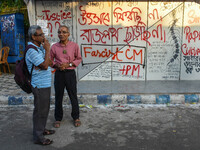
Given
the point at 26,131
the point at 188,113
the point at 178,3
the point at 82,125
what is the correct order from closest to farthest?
the point at 26,131, the point at 82,125, the point at 188,113, the point at 178,3

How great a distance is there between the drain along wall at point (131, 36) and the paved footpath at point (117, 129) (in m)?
2.14

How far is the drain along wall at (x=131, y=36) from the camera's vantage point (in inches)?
270

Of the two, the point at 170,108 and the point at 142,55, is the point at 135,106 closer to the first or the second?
the point at 170,108

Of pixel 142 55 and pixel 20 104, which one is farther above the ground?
pixel 142 55

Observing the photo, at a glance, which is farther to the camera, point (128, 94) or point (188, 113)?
point (128, 94)

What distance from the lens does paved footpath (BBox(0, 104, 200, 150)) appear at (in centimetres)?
330

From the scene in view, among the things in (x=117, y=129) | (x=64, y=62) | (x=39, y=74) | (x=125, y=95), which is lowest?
(x=117, y=129)

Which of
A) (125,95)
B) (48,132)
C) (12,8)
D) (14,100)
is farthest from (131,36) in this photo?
(12,8)

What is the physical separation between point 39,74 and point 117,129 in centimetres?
175

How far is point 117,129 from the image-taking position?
3908mm

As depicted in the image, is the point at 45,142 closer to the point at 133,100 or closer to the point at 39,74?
the point at 39,74

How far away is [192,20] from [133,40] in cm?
200

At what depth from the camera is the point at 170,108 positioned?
5066 mm

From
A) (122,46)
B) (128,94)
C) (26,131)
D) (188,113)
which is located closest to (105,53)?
(122,46)
